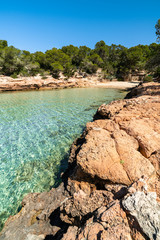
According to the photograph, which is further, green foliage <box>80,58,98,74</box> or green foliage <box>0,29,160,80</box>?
green foliage <box>80,58,98,74</box>

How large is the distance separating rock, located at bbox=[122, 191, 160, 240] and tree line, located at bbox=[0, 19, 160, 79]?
3269 cm

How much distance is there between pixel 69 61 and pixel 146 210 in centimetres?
5796

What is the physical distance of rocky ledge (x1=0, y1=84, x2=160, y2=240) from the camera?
1678 mm

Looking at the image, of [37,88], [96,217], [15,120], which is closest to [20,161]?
[96,217]

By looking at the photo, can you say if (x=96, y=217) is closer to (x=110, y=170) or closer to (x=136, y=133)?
(x=110, y=170)

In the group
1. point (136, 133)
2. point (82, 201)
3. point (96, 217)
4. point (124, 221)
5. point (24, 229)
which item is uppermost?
point (136, 133)

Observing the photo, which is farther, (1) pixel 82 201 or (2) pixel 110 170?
(2) pixel 110 170

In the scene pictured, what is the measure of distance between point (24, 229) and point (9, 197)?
1.89 meters

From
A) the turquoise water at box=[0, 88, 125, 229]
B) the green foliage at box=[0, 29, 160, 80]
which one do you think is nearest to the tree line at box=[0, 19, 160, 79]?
the green foliage at box=[0, 29, 160, 80]

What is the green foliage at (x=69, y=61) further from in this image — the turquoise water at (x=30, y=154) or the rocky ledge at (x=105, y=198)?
the rocky ledge at (x=105, y=198)

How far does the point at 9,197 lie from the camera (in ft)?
13.7

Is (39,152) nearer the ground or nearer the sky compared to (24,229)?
nearer the ground

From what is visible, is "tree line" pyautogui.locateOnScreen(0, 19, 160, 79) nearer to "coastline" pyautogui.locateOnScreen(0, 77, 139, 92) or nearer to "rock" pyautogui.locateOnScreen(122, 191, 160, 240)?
"coastline" pyautogui.locateOnScreen(0, 77, 139, 92)

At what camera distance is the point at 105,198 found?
2.48 metres
